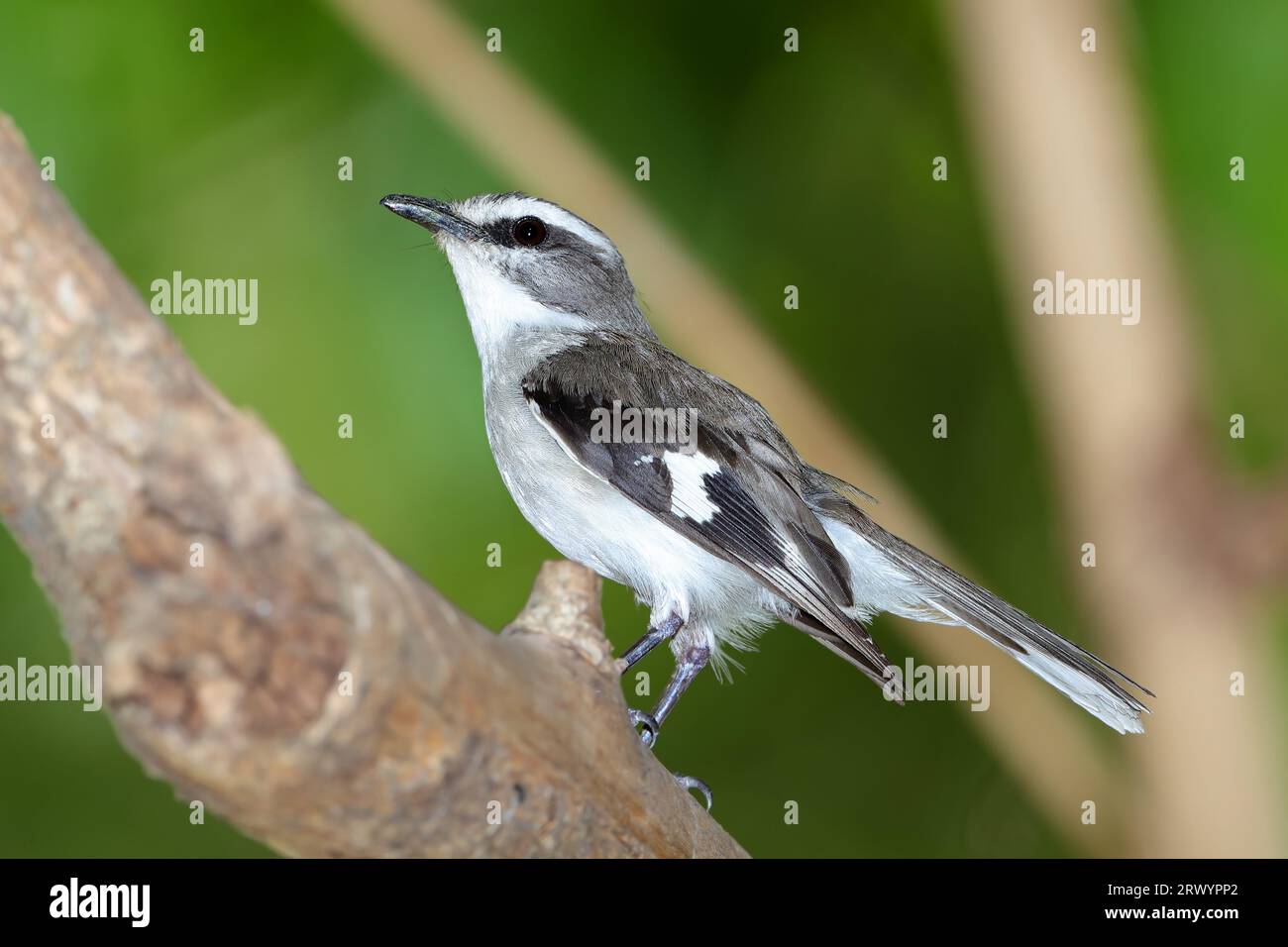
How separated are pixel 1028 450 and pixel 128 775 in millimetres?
3000

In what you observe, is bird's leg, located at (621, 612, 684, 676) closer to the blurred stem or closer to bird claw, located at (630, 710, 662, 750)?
bird claw, located at (630, 710, 662, 750)

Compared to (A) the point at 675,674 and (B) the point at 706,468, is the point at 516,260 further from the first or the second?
(A) the point at 675,674

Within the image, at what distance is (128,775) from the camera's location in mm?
3523

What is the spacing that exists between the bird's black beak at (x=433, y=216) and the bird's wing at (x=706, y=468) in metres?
0.45

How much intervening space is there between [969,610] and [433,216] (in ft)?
5.77

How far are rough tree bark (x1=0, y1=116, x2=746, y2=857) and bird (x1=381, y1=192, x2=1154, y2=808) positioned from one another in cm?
128

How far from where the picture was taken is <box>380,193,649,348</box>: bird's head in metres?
3.50

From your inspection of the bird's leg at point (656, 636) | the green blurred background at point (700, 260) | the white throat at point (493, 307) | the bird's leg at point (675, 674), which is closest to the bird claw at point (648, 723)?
the bird's leg at point (675, 674)

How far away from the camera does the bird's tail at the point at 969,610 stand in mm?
3008

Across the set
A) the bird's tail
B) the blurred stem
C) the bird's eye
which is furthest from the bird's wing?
the blurred stem

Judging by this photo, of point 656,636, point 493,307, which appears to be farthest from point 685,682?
point 493,307

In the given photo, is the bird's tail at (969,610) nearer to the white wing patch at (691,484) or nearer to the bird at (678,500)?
the bird at (678,500)

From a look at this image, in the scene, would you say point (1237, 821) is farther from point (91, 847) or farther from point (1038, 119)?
point (91, 847)
